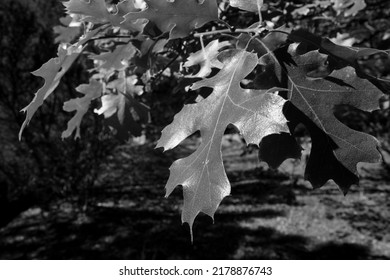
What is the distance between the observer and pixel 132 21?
143 centimetres

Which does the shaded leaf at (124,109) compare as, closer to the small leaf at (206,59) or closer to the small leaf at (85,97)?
the small leaf at (85,97)

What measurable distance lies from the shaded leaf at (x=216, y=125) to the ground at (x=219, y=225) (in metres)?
2.88

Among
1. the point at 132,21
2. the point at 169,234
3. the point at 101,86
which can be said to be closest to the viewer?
the point at 132,21

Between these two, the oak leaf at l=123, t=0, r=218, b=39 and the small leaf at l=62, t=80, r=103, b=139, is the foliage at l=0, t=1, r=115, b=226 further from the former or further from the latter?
the oak leaf at l=123, t=0, r=218, b=39

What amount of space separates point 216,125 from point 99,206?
519 centimetres

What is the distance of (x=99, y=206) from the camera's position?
20.2 feet

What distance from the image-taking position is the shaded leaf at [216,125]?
1.12 metres

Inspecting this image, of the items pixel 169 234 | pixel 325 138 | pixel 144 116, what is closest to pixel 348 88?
pixel 325 138

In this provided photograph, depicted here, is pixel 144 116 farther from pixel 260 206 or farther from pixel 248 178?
pixel 248 178

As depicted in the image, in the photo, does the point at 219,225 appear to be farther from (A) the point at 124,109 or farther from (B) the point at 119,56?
(B) the point at 119,56

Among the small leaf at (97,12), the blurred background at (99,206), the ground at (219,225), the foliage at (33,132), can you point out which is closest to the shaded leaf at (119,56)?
the small leaf at (97,12)

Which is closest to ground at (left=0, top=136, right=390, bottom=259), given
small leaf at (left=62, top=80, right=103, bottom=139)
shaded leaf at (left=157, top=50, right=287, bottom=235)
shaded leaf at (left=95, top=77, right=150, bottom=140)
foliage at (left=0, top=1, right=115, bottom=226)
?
foliage at (left=0, top=1, right=115, bottom=226)

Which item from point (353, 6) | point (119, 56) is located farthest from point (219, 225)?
point (119, 56)

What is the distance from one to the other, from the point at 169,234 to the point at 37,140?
2.06 meters
